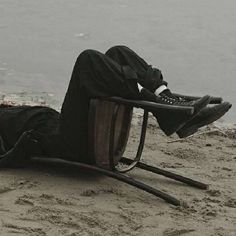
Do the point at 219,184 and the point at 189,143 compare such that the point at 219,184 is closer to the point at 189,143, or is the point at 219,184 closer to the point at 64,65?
the point at 189,143

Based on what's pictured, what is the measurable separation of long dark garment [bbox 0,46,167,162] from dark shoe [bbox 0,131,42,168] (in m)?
0.06

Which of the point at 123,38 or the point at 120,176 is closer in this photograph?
the point at 120,176

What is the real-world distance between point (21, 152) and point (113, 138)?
574 mm

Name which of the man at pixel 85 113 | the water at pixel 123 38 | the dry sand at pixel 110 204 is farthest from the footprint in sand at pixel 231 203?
the water at pixel 123 38

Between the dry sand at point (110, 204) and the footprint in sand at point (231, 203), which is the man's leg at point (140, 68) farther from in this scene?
the footprint in sand at point (231, 203)

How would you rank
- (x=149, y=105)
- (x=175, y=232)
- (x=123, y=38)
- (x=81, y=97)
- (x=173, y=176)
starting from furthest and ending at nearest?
1. (x=123, y=38)
2. (x=173, y=176)
3. (x=81, y=97)
4. (x=149, y=105)
5. (x=175, y=232)

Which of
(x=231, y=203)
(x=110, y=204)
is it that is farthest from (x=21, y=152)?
(x=231, y=203)

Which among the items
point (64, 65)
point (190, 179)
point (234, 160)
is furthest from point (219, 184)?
point (64, 65)

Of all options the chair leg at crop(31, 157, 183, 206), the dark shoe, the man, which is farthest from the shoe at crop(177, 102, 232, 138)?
the dark shoe

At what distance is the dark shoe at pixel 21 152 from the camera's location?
3.67m

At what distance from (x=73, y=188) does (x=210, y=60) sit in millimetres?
5421

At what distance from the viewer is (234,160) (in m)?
4.62

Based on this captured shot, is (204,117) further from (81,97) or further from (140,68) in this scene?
(81,97)

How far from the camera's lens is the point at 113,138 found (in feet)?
11.5
